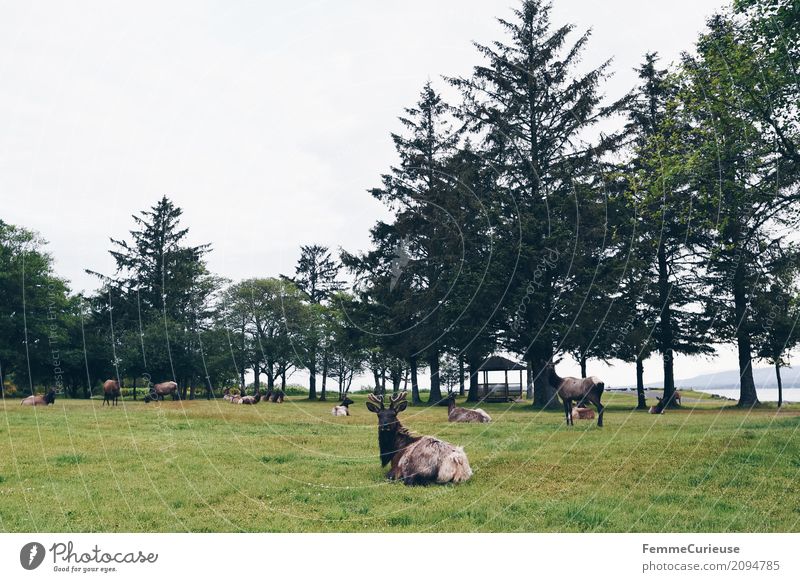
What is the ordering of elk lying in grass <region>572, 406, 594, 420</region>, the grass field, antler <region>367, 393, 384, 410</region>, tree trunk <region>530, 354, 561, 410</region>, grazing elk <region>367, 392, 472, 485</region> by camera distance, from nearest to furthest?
the grass field < grazing elk <region>367, 392, 472, 485</region> < antler <region>367, 393, 384, 410</region> < elk lying in grass <region>572, 406, 594, 420</region> < tree trunk <region>530, 354, 561, 410</region>

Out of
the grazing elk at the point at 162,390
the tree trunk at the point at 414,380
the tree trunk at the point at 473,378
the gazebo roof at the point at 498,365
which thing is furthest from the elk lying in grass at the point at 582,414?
the grazing elk at the point at 162,390

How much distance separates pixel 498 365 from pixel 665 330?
28.0 feet

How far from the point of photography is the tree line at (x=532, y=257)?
12289 mm

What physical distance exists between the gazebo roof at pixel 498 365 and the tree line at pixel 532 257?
108cm

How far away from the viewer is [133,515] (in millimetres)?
7402

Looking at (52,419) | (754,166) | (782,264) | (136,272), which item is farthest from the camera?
(782,264)

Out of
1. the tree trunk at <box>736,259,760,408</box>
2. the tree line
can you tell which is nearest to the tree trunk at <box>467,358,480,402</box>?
the tree line

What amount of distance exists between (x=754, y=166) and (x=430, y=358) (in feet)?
69.0

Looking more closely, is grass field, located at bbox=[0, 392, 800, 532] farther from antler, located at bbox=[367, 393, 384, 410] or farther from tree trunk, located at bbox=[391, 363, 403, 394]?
tree trunk, located at bbox=[391, 363, 403, 394]

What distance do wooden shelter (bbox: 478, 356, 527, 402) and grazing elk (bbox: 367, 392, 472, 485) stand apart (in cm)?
2138

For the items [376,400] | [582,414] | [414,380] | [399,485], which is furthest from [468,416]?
[414,380]

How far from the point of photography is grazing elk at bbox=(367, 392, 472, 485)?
8562 mm
